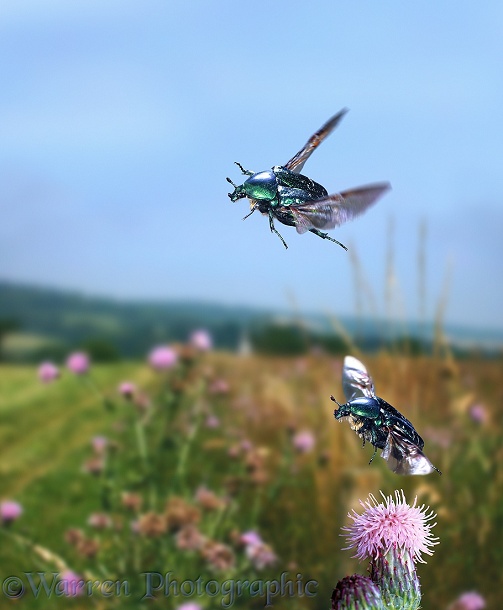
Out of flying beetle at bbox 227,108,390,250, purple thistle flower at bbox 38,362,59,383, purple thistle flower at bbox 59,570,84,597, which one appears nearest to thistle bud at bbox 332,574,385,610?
flying beetle at bbox 227,108,390,250

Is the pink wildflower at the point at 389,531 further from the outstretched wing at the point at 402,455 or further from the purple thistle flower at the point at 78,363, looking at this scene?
the purple thistle flower at the point at 78,363

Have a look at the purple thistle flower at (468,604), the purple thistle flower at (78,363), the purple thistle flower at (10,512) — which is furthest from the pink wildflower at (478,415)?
the purple thistle flower at (10,512)

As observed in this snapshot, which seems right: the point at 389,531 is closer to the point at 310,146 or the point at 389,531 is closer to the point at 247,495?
the point at 310,146

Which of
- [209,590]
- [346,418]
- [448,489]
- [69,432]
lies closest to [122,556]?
[209,590]

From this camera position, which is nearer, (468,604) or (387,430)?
(387,430)

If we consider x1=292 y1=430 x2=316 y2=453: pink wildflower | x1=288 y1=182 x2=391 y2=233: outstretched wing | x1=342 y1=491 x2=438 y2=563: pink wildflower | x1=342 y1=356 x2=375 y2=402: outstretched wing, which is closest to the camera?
x1=288 y1=182 x2=391 y2=233: outstretched wing

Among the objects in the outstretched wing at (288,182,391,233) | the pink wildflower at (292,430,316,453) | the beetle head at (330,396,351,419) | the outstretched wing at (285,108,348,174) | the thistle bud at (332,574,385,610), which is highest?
the outstretched wing at (285,108,348,174)

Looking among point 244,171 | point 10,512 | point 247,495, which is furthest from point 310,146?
point 247,495

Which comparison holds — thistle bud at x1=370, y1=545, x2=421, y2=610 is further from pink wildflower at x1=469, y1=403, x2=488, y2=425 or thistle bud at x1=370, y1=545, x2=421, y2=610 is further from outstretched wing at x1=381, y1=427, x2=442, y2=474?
pink wildflower at x1=469, y1=403, x2=488, y2=425
